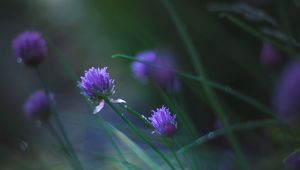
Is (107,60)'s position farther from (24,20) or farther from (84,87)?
(84,87)

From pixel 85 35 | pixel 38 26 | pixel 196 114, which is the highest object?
pixel 38 26

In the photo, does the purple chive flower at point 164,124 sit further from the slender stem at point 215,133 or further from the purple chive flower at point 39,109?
the purple chive flower at point 39,109

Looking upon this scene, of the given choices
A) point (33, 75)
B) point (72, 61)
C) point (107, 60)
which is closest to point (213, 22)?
point (107, 60)

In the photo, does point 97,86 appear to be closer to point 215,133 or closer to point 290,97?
point 215,133

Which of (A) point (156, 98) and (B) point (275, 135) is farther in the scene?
(A) point (156, 98)

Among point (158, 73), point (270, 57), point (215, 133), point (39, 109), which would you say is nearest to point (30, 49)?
point (39, 109)

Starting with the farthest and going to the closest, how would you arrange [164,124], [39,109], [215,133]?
[39,109] → [215,133] → [164,124]
